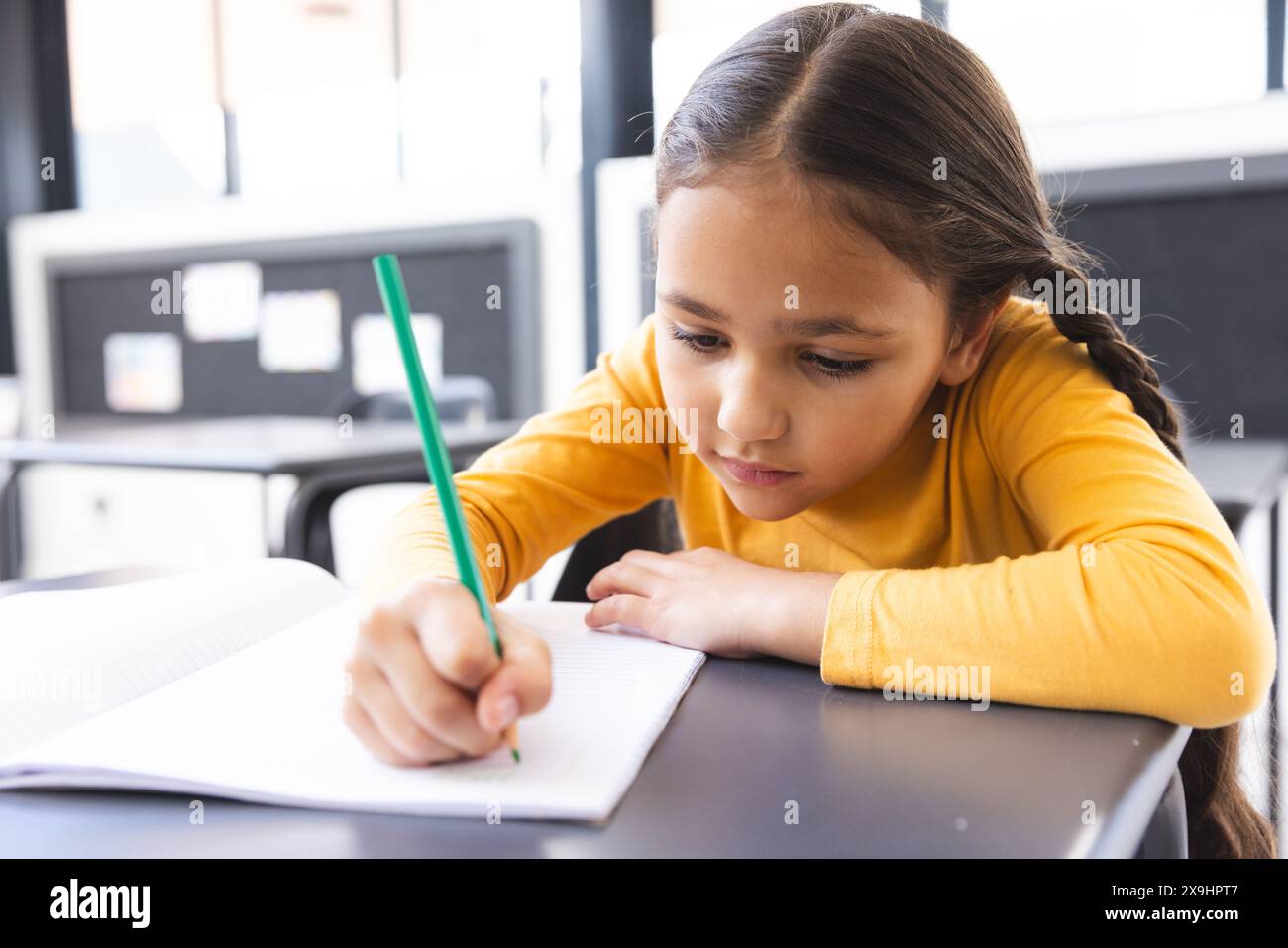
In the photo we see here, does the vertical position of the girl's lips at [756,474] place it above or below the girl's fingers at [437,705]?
above

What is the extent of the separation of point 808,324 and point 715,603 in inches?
7.0

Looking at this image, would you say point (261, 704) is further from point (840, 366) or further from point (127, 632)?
point (840, 366)

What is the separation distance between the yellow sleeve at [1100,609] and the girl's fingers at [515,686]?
0.60ft

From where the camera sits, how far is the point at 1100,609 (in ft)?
1.91

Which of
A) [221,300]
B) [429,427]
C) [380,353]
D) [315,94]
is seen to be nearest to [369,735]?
[429,427]

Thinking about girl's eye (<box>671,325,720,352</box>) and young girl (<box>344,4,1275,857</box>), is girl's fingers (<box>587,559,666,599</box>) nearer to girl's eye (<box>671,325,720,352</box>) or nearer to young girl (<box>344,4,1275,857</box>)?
young girl (<box>344,4,1275,857</box>)

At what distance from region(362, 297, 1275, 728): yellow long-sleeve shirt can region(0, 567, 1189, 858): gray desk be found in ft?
0.18

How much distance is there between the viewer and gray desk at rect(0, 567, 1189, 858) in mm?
388

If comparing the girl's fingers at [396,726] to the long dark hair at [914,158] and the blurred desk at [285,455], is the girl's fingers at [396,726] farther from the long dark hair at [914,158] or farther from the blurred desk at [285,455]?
the blurred desk at [285,455]

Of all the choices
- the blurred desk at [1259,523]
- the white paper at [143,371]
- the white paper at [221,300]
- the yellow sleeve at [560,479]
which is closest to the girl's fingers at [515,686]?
the yellow sleeve at [560,479]

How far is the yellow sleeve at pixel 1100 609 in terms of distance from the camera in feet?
1.80

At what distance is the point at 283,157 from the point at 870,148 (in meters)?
3.06

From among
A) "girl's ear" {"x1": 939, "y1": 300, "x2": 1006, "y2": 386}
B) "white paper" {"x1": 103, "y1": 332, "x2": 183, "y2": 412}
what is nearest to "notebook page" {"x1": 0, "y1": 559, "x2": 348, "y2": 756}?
"girl's ear" {"x1": 939, "y1": 300, "x2": 1006, "y2": 386}
